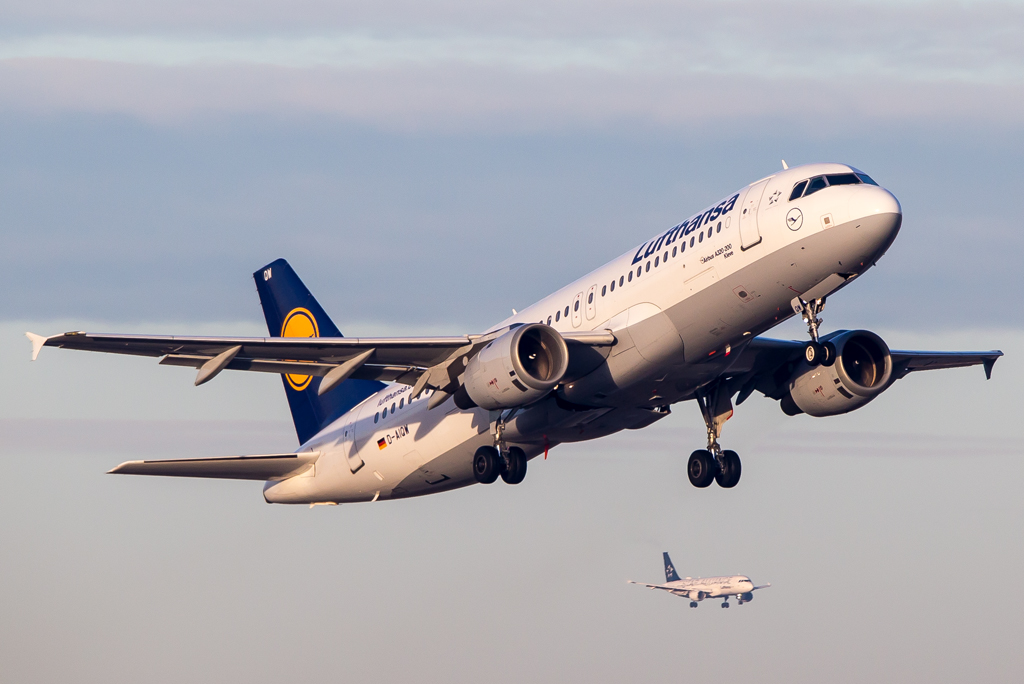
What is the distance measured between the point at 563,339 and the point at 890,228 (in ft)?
27.6

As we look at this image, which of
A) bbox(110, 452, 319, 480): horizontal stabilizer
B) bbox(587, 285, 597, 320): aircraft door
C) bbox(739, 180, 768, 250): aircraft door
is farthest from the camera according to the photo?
bbox(110, 452, 319, 480): horizontal stabilizer

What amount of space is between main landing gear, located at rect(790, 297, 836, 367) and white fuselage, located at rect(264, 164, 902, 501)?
33 centimetres

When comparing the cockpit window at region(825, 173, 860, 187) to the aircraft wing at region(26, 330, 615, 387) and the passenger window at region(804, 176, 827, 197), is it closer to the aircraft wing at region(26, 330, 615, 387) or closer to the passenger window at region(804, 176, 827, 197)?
the passenger window at region(804, 176, 827, 197)

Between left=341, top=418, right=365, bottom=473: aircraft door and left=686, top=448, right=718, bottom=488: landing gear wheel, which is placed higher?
left=341, top=418, right=365, bottom=473: aircraft door

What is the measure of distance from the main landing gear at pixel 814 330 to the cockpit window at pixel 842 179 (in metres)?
2.85

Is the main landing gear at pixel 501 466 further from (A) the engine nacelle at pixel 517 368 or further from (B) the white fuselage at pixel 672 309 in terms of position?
(A) the engine nacelle at pixel 517 368

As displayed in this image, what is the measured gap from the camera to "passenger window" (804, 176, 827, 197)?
3180 centimetres

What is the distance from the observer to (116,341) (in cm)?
3384

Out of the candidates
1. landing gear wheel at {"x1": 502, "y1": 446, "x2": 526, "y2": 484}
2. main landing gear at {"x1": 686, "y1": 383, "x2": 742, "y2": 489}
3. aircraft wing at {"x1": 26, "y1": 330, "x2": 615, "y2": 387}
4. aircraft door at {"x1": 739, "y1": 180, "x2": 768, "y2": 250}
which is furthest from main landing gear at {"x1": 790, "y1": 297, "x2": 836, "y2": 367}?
landing gear wheel at {"x1": 502, "y1": 446, "x2": 526, "y2": 484}

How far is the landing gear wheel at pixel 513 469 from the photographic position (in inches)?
1479

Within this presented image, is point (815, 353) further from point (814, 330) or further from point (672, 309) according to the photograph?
point (672, 309)

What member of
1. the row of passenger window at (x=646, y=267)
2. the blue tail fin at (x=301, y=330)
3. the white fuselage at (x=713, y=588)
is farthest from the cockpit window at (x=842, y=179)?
the white fuselage at (x=713, y=588)

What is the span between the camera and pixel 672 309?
1312 inches

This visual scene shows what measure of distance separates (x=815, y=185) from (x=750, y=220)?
1.71 metres
